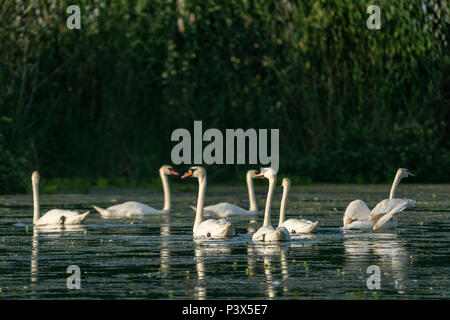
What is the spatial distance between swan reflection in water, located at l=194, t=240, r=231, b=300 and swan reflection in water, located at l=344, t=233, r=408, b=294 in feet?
5.59

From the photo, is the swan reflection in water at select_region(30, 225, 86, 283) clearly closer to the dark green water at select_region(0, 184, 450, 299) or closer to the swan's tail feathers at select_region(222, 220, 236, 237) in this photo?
the dark green water at select_region(0, 184, 450, 299)

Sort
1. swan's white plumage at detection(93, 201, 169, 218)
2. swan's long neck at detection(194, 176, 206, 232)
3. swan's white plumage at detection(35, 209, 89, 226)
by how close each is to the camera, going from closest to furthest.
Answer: swan's long neck at detection(194, 176, 206, 232)
swan's white plumage at detection(35, 209, 89, 226)
swan's white plumage at detection(93, 201, 169, 218)

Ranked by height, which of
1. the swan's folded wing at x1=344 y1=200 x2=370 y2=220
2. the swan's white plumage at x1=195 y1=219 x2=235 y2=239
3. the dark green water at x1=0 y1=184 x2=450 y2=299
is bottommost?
the dark green water at x1=0 y1=184 x2=450 y2=299

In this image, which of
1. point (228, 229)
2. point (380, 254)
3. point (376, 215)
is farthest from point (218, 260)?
point (376, 215)

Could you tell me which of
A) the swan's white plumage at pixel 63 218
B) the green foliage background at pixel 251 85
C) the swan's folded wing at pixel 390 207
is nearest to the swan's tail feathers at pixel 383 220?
the swan's folded wing at pixel 390 207

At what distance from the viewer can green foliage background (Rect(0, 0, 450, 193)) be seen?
3638cm

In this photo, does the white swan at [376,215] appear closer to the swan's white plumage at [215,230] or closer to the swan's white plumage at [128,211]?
the swan's white plumage at [215,230]

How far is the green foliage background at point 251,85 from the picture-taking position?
119 ft

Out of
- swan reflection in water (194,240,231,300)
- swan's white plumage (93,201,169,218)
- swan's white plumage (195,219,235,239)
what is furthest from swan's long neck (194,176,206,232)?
swan's white plumage (93,201,169,218)

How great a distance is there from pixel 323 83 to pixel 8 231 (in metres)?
18.4

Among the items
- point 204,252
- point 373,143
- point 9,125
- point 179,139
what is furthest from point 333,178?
point 204,252

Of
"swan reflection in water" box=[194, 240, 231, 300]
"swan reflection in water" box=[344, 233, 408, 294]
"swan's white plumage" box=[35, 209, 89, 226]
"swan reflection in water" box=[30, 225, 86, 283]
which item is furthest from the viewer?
"swan's white plumage" box=[35, 209, 89, 226]

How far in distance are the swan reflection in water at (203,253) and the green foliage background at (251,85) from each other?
18524mm

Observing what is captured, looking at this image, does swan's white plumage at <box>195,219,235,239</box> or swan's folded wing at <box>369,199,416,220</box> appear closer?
swan's white plumage at <box>195,219,235,239</box>
